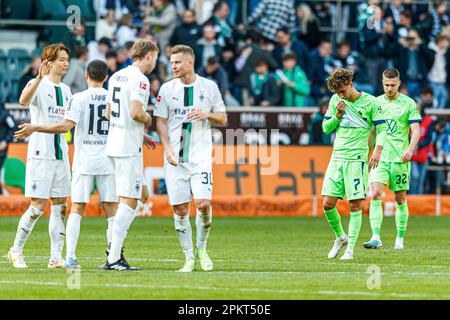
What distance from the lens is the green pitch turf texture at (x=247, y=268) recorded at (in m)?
11.2

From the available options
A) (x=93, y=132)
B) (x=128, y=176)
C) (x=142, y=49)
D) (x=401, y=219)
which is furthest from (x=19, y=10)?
(x=128, y=176)

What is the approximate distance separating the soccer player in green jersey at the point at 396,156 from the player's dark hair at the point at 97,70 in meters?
5.38

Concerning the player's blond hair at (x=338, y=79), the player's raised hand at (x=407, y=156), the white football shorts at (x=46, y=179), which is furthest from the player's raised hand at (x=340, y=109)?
the white football shorts at (x=46, y=179)

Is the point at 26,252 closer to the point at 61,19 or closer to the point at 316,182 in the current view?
the point at 316,182

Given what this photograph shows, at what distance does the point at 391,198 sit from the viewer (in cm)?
2620

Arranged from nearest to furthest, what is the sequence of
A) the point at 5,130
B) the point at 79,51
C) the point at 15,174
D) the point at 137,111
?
the point at 137,111
the point at 15,174
the point at 5,130
the point at 79,51

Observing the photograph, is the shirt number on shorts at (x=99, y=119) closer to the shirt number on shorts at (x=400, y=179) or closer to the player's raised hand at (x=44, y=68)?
the player's raised hand at (x=44, y=68)

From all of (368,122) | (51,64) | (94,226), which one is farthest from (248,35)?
(51,64)

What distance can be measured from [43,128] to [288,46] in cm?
1609

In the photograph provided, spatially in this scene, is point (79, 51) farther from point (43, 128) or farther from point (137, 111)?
point (137, 111)

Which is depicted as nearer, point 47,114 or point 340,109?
point 47,114

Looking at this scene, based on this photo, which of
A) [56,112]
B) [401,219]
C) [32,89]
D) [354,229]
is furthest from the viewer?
[401,219]

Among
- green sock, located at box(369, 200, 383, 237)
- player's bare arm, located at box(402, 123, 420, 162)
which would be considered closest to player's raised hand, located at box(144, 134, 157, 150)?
green sock, located at box(369, 200, 383, 237)

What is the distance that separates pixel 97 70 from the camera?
13883mm
